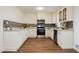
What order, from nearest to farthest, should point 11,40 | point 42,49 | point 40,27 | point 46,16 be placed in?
point 11,40 < point 42,49 < point 40,27 < point 46,16

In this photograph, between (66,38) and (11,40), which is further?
(66,38)

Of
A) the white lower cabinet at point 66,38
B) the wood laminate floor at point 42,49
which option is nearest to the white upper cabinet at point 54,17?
the wood laminate floor at point 42,49

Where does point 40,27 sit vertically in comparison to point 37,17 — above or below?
below

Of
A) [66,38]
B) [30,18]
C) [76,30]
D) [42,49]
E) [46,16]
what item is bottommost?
[42,49]

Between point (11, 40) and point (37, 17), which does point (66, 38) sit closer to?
point (11, 40)

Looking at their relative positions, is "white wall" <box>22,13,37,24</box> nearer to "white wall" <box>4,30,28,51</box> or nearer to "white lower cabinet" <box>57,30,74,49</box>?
"white lower cabinet" <box>57,30,74,49</box>

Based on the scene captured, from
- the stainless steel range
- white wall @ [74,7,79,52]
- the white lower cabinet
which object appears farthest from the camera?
the stainless steel range

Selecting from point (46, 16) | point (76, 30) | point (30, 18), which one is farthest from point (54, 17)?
point (76, 30)

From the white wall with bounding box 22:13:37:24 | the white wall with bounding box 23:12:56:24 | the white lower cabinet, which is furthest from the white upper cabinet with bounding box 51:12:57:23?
the white lower cabinet

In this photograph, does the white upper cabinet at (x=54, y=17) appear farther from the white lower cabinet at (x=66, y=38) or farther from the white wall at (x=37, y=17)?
the white lower cabinet at (x=66, y=38)

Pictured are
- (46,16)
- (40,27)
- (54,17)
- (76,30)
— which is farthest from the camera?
(46,16)
